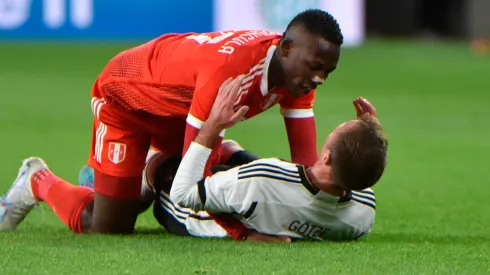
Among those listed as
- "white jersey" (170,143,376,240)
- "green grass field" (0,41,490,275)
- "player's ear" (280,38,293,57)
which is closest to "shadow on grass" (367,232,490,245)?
"green grass field" (0,41,490,275)

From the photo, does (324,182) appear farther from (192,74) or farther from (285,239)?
(192,74)

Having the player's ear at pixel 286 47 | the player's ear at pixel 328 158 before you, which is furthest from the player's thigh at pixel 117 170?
the player's ear at pixel 328 158

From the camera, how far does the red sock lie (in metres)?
5.40

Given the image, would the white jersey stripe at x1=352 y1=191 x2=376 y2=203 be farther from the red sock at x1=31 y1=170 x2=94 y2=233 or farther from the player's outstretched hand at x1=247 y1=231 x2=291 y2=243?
the red sock at x1=31 y1=170 x2=94 y2=233

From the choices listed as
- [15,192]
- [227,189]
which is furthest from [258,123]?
[227,189]

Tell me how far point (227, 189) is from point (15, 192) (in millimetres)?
1382

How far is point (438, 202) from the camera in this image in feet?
21.7

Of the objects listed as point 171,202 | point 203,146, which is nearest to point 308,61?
point 203,146

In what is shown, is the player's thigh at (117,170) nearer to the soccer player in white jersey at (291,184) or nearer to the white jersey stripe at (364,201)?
the soccer player in white jersey at (291,184)

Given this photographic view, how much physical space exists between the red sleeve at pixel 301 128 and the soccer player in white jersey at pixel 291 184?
0.77 meters

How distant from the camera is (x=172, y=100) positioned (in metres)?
5.02

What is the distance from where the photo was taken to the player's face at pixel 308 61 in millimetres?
4703

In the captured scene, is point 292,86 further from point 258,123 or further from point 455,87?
point 455,87

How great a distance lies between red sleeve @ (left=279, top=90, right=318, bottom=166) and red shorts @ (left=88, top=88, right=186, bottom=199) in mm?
572
